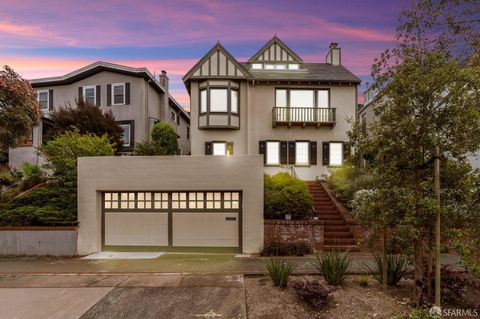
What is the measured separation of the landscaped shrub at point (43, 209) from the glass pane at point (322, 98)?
48.3 feet

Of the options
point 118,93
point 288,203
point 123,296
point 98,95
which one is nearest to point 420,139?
point 288,203

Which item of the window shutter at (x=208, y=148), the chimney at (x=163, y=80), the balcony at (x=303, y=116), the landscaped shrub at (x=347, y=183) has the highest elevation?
the chimney at (x=163, y=80)

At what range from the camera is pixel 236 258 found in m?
9.77

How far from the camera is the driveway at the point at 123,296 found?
5789 mm

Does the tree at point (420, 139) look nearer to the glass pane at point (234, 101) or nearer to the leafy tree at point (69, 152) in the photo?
the leafy tree at point (69, 152)

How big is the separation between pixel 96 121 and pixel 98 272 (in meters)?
11.6

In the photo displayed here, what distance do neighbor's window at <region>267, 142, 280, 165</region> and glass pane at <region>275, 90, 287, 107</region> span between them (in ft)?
8.35

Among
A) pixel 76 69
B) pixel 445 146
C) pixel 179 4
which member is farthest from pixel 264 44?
pixel 445 146

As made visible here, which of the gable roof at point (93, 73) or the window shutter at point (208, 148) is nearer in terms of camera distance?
the window shutter at point (208, 148)

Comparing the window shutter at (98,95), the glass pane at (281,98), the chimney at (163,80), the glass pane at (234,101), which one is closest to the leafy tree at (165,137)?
the glass pane at (234,101)

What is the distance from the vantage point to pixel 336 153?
18922 mm

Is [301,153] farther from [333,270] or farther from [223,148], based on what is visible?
[333,270]

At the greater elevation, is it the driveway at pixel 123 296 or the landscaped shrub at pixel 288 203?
the landscaped shrub at pixel 288 203

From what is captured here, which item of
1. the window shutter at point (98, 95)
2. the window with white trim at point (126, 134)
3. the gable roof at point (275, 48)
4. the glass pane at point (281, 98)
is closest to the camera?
the glass pane at point (281, 98)
